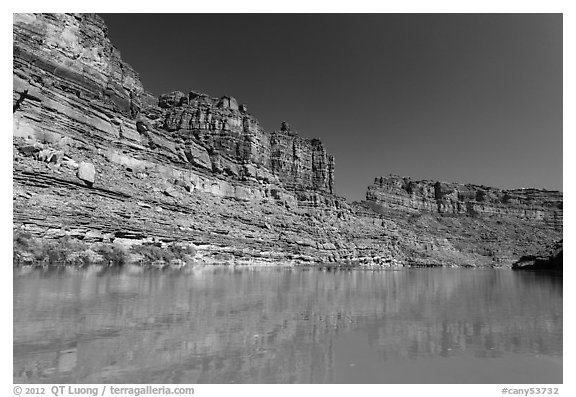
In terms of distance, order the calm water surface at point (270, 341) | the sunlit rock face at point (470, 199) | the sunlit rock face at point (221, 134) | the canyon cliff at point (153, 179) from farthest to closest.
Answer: the sunlit rock face at point (470, 199)
the sunlit rock face at point (221, 134)
the canyon cliff at point (153, 179)
the calm water surface at point (270, 341)

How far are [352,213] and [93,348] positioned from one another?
63612 millimetres

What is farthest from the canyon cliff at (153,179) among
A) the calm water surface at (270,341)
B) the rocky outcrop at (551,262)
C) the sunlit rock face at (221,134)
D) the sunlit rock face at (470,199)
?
the sunlit rock face at (470,199)

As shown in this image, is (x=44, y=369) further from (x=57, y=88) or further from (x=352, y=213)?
(x=352, y=213)

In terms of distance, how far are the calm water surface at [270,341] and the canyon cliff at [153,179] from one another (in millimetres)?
15801

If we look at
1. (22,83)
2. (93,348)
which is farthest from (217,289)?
(22,83)

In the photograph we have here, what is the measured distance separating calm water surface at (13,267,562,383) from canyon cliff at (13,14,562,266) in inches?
622

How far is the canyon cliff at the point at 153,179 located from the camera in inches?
1097

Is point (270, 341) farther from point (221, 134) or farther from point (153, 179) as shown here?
point (221, 134)

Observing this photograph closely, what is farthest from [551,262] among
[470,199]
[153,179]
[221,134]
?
[470,199]

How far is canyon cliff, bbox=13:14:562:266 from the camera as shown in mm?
27875

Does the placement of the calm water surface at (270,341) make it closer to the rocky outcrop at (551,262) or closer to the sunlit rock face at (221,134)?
the sunlit rock face at (221,134)

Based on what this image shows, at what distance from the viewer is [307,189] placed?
203 feet

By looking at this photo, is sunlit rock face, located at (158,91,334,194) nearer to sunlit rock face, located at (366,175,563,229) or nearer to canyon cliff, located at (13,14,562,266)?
canyon cliff, located at (13,14,562,266)

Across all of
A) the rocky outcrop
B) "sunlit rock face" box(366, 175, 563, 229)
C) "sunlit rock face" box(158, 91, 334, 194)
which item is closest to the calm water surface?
"sunlit rock face" box(158, 91, 334, 194)
